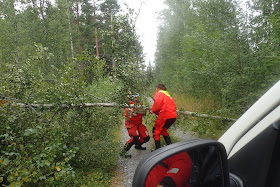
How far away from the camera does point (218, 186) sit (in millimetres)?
1029

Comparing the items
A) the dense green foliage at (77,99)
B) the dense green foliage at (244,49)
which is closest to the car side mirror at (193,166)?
the dense green foliage at (77,99)

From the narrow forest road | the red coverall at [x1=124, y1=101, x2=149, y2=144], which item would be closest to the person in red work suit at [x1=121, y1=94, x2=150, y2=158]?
the red coverall at [x1=124, y1=101, x2=149, y2=144]

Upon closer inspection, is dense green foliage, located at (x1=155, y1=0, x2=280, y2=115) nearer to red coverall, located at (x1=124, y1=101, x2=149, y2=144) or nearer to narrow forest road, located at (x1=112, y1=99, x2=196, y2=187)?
red coverall, located at (x1=124, y1=101, x2=149, y2=144)

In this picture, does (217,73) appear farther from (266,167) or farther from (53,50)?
(53,50)

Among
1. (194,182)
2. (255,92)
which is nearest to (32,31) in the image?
(255,92)

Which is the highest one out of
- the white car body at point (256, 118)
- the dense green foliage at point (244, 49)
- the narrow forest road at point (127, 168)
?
the dense green foliage at point (244, 49)

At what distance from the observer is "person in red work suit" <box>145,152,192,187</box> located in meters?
0.88

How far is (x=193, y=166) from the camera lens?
42.2 inches

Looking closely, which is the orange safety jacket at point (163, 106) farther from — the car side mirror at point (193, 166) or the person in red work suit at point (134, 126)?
the car side mirror at point (193, 166)

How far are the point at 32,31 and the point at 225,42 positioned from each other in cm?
1414

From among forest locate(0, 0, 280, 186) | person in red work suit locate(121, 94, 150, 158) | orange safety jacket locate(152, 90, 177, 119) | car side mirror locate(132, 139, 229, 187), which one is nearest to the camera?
car side mirror locate(132, 139, 229, 187)

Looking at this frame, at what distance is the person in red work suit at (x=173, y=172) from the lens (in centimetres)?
88

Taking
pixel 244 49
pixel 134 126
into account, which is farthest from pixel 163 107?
pixel 244 49

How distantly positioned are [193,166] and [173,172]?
0.46ft
